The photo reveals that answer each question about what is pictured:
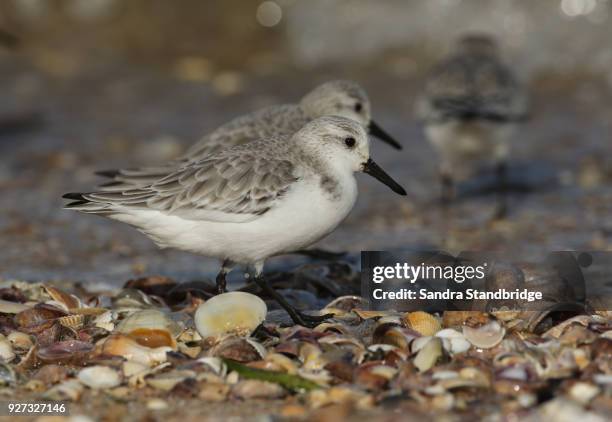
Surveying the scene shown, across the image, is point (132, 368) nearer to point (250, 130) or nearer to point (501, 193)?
point (250, 130)

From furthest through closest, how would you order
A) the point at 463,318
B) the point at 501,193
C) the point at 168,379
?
the point at 501,193 → the point at 463,318 → the point at 168,379

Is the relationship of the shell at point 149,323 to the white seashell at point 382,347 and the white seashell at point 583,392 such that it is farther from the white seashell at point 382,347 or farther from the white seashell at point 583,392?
the white seashell at point 583,392

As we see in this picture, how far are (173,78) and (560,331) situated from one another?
26.3 ft

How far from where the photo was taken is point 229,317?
4289 mm

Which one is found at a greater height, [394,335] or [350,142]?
[350,142]

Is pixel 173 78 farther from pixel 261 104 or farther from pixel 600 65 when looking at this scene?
pixel 600 65

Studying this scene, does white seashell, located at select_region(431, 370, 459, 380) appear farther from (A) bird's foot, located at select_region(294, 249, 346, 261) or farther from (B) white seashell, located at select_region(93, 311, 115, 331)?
(A) bird's foot, located at select_region(294, 249, 346, 261)

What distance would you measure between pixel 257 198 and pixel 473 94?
3.64m

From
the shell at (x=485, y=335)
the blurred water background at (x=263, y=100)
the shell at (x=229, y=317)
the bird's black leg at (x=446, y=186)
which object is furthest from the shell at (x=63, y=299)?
the bird's black leg at (x=446, y=186)

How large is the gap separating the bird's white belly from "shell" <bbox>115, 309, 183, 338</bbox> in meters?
0.47

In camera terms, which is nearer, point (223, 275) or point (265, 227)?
point (265, 227)

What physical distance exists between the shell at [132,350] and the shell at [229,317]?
22 centimetres

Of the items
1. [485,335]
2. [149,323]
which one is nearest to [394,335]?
[485,335]

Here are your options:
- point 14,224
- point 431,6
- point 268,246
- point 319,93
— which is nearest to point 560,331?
point 268,246
